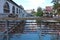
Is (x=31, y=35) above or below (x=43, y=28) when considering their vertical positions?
below

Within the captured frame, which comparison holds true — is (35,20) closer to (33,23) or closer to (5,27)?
(33,23)

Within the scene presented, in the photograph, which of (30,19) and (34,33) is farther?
(34,33)

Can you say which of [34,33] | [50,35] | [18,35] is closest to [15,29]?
[18,35]

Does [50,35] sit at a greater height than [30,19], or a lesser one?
lesser

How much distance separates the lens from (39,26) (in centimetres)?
289

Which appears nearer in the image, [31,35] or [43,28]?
[43,28]

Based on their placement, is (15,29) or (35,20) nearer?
(35,20)

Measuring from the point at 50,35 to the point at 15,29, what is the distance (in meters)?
0.66

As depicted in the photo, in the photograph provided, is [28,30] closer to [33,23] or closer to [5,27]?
[33,23]

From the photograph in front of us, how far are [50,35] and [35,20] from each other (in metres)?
0.41

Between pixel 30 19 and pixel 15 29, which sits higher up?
pixel 30 19

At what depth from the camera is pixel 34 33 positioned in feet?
9.78

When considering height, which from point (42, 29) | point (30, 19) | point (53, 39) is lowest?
point (53, 39)

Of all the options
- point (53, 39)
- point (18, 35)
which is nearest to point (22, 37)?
point (18, 35)
